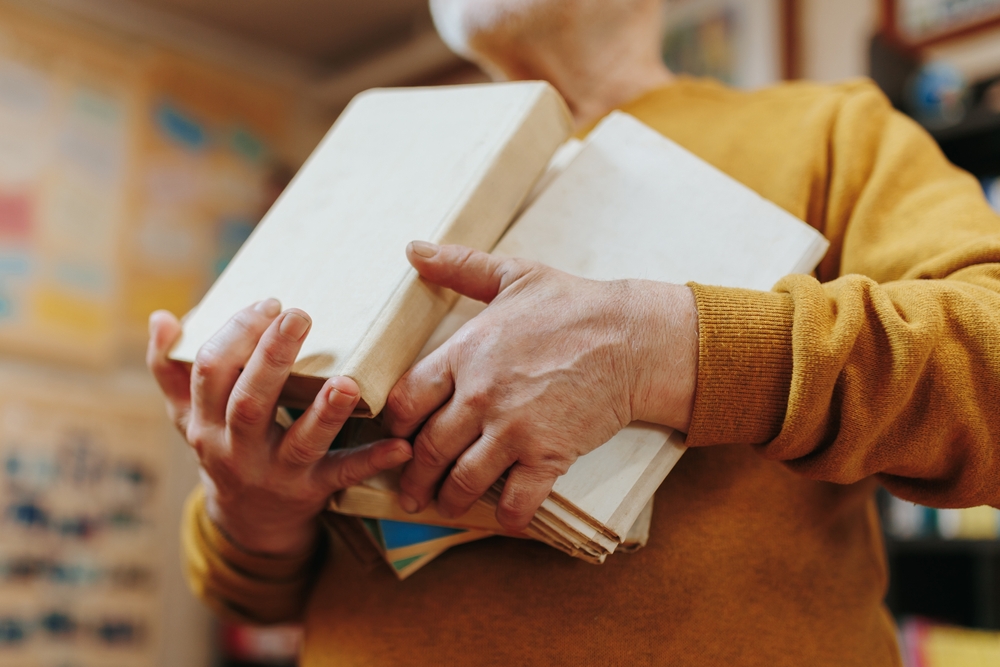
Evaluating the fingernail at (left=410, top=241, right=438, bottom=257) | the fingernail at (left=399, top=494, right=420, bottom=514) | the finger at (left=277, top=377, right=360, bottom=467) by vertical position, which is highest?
the fingernail at (left=410, top=241, right=438, bottom=257)

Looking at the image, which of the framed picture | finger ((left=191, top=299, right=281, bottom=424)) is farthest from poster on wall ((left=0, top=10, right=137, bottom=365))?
the framed picture

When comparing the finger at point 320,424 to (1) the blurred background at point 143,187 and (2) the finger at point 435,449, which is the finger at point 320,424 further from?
(1) the blurred background at point 143,187

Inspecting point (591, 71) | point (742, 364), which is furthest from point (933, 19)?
point (742, 364)

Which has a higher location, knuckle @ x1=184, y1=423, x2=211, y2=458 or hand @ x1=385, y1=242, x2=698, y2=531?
hand @ x1=385, y1=242, x2=698, y2=531

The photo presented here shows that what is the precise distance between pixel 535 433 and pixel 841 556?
357 mm

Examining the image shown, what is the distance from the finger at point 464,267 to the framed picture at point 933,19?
1621mm

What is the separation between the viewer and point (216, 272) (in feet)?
9.10

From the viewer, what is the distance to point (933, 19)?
1.91 m

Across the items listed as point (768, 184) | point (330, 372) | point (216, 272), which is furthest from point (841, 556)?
point (216, 272)

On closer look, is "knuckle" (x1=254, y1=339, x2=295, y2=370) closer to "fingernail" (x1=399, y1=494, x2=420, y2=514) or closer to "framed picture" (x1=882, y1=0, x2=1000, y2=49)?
"fingernail" (x1=399, y1=494, x2=420, y2=514)

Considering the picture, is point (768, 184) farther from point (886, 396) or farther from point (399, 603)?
point (399, 603)

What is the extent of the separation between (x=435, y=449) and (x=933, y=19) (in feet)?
6.26

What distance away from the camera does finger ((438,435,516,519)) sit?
53 centimetres

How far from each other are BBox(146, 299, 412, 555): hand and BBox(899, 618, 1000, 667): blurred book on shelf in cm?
112
